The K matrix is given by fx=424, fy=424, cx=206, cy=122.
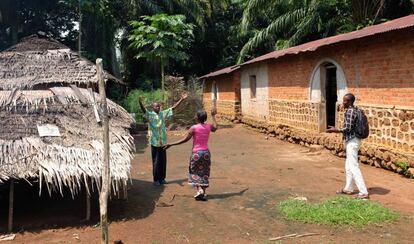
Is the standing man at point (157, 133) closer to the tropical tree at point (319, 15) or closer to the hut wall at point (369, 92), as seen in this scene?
the hut wall at point (369, 92)

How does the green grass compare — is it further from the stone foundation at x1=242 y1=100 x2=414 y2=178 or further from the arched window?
the arched window

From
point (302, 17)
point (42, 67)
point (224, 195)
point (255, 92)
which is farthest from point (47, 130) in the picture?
point (302, 17)

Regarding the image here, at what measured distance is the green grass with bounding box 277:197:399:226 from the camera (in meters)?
5.44

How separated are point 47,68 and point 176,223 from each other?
6455 mm

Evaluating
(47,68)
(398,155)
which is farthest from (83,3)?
(398,155)

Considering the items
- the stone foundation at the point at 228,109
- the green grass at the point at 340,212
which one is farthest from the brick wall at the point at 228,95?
the green grass at the point at 340,212

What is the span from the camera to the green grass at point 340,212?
544cm

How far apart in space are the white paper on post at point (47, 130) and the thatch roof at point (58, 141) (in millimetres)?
54

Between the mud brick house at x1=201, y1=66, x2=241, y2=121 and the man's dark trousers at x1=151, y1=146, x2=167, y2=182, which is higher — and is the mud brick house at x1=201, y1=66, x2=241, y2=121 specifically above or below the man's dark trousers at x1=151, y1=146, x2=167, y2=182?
above

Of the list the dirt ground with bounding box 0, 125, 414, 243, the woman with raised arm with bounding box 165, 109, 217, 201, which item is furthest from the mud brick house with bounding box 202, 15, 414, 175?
the woman with raised arm with bounding box 165, 109, 217, 201

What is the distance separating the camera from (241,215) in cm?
597

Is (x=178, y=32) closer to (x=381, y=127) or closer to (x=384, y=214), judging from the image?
(x=381, y=127)

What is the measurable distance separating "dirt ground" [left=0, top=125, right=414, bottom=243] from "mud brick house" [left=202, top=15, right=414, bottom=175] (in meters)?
0.74

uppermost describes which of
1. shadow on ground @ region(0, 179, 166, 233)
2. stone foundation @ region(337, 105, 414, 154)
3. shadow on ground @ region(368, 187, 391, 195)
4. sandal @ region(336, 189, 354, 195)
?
stone foundation @ region(337, 105, 414, 154)
